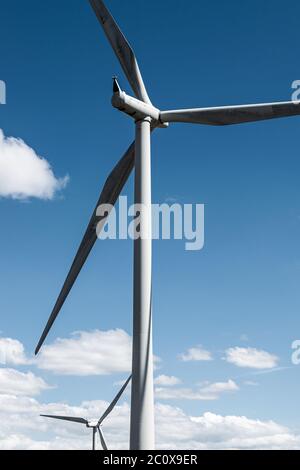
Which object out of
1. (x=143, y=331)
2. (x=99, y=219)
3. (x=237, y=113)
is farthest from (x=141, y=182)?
(x=237, y=113)

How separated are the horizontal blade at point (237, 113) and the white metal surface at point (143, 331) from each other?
3.40 metres

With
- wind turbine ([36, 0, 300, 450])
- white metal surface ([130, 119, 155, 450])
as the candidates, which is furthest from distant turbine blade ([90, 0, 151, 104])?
white metal surface ([130, 119, 155, 450])

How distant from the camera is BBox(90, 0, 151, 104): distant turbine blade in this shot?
72.5 ft

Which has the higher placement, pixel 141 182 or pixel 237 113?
pixel 237 113

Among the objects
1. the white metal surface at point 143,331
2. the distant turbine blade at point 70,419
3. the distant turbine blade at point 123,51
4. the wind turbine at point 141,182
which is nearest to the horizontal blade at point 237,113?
the wind turbine at point 141,182

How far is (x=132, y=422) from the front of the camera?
17500mm

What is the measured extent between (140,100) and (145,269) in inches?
256

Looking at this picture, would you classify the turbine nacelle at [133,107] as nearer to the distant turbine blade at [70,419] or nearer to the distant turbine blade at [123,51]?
the distant turbine blade at [123,51]

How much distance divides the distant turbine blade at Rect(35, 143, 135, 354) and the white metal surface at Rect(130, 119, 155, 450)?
255 cm

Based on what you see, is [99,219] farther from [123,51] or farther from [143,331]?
[123,51]

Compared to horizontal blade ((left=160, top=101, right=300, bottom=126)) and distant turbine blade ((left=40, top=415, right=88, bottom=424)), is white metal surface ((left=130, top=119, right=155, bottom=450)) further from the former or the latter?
distant turbine blade ((left=40, top=415, right=88, bottom=424))

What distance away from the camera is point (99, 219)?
73.8 ft

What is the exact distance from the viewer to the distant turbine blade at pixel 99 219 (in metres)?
22.3

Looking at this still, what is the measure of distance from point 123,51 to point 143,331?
34.1 feet
